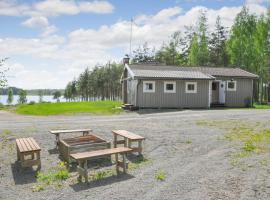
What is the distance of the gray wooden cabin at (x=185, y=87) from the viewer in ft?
90.8

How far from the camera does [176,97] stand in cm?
2839

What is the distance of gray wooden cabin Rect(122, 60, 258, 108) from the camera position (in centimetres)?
2767

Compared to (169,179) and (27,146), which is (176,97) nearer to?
(27,146)

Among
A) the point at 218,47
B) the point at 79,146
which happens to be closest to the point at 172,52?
the point at 218,47

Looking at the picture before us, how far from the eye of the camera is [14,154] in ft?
34.2

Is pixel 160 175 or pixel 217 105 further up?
pixel 217 105

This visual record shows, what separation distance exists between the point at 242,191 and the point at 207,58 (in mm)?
47316

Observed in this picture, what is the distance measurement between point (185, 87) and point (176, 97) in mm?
1265

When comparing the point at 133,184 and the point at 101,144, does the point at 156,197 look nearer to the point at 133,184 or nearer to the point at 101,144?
the point at 133,184

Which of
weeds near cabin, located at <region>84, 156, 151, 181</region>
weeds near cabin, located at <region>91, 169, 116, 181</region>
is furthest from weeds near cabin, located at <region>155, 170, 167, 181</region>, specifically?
weeds near cabin, located at <region>91, 169, 116, 181</region>

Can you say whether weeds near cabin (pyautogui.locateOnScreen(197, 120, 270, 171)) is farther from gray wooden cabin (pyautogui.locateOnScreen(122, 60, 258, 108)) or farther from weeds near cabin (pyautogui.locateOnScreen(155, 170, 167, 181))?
gray wooden cabin (pyautogui.locateOnScreen(122, 60, 258, 108))

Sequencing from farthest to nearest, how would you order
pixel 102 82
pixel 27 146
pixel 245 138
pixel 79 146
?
pixel 102 82 → pixel 245 138 → pixel 79 146 → pixel 27 146

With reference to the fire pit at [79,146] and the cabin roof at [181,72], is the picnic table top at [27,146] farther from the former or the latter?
the cabin roof at [181,72]

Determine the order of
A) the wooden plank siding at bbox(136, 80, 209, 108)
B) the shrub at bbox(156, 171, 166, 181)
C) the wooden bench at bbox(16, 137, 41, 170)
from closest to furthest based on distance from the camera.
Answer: the shrub at bbox(156, 171, 166, 181) < the wooden bench at bbox(16, 137, 41, 170) < the wooden plank siding at bbox(136, 80, 209, 108)
